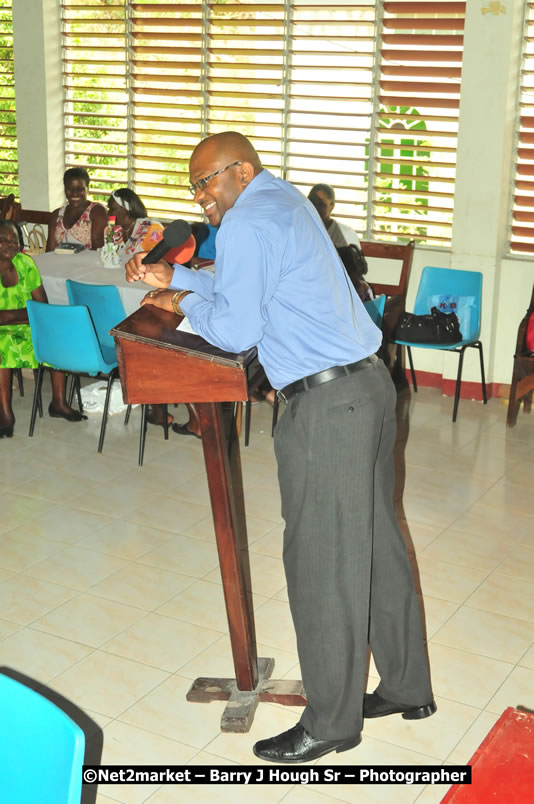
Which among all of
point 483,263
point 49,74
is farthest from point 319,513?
point 49,74

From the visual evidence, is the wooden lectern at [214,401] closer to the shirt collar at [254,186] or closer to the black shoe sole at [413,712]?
the black shoe sole at [413,712]

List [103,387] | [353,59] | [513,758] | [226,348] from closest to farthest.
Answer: [513,758]
[226,348]
[103,387]
[353,59]

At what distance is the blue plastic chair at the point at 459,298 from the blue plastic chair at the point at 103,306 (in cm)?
193

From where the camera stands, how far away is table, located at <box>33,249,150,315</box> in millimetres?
6039

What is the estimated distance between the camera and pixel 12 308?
592 centimetres

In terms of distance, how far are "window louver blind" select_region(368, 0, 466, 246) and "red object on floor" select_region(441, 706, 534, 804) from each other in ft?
19.3

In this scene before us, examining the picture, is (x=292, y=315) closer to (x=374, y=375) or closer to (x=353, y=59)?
(x=374, y=375)

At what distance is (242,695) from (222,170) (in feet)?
5.83

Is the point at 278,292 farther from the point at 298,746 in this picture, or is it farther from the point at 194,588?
the point at 194,588

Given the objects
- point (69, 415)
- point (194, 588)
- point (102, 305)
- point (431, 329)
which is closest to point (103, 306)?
point (102, 305)

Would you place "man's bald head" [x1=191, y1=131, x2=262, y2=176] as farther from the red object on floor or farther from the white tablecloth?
the white tablecloth

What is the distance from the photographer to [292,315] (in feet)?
8.68

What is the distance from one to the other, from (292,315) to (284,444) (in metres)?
0.39

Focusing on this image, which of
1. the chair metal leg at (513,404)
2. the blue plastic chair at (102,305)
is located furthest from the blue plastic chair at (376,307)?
the blue plastic chair at (102,305)
